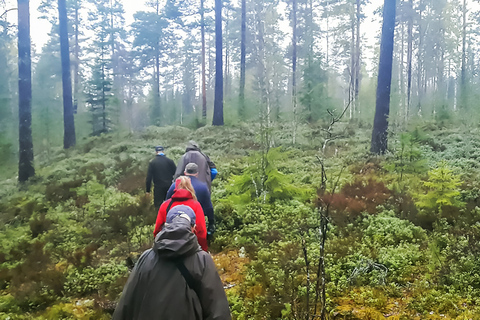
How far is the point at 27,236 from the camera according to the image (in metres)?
7.84

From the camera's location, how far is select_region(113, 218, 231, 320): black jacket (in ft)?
7.54

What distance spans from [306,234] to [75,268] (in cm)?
442

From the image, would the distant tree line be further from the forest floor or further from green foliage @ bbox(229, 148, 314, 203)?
green foliage @ bbox(229, 148, 314, 203)

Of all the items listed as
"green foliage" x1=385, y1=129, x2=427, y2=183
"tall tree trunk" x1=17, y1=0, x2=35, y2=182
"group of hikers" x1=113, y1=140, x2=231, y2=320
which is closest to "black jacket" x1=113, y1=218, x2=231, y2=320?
"group of hikers" x1=113, y1=140, x2=231, y2=320

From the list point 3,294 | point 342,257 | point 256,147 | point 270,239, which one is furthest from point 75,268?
point 256,147

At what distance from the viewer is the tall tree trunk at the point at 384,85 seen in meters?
11.5

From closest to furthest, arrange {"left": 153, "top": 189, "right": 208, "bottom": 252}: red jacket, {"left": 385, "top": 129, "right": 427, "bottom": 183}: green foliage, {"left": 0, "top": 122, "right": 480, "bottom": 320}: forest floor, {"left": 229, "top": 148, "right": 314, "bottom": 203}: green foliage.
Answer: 1. {"left": 153, "top": 189, "right": 208, "bottom": 252}: red jacket
2. {"left": 0, "top": 122, "right": 480, "bottom": 320}: forest floor
3. {"left": 229, "top": 148, "right": 314, "bottom": 203}: green foliage
4. {"left": 385, "top": 129, "right": 427, "bottom": 183}: green foliage

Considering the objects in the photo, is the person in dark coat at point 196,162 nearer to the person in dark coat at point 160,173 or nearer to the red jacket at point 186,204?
the person in dark coat at point 160,173

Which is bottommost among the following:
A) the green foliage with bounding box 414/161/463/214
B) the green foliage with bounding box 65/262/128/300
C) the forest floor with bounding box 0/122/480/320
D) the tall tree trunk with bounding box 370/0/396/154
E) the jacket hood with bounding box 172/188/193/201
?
the green foliage with bounding box 65/262/128/300

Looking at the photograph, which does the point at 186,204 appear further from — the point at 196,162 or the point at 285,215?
the point at 285,215

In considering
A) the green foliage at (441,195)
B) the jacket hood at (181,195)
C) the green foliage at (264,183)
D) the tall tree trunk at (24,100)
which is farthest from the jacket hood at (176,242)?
the tall tree trunk at (24,100)

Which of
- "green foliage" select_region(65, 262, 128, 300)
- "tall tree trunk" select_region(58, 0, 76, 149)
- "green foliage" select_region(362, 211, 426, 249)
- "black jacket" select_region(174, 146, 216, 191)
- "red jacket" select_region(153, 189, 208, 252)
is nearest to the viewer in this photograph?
"red jacket" select_region(153, 189, 208, 252)

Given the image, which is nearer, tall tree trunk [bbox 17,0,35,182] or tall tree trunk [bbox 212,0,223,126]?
tall tree trunk [bbox 17,0,35,182]

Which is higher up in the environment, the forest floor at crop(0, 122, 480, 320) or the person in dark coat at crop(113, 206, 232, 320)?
the person in dark coat at crop(113, 206, 232, 320)
